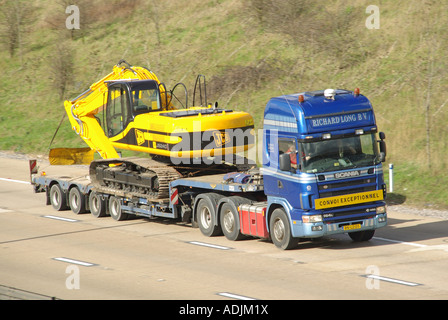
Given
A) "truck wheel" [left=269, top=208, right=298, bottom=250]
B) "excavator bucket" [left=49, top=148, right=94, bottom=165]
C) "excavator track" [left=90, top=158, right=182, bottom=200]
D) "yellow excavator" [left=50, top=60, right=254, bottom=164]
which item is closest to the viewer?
"truck wheel" [left=269, top=208, right=298, bottom=250]

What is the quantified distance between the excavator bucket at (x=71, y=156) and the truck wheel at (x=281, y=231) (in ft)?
28.6

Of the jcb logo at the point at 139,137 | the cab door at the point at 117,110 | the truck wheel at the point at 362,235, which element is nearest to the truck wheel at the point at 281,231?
the truck wheel at the point at 362,235

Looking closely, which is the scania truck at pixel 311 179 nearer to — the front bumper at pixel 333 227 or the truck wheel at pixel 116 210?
the front bumper at pixel 333 227

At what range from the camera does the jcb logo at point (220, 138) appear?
62.4 feet

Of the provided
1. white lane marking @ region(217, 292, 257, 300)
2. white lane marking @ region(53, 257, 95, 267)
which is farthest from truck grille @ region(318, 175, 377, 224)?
white lane marking @ region(53, 257, 95, 267)

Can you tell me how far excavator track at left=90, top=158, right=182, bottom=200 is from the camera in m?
19.3

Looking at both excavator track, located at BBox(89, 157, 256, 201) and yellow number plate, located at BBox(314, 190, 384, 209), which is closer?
yellow number plate, located at BBox(314, 190, 384, 209)

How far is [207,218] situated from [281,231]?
2.57 meters

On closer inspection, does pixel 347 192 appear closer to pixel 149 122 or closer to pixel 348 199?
pixel 348 199

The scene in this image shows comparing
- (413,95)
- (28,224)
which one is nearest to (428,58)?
(413,95)

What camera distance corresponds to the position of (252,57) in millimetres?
34875

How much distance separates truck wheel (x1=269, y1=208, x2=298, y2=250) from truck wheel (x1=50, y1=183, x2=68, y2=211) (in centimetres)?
845

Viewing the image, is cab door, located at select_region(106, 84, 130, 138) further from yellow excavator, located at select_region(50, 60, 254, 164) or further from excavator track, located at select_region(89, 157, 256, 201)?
excavator track, located at select_region(89, 157, 256, 201)
